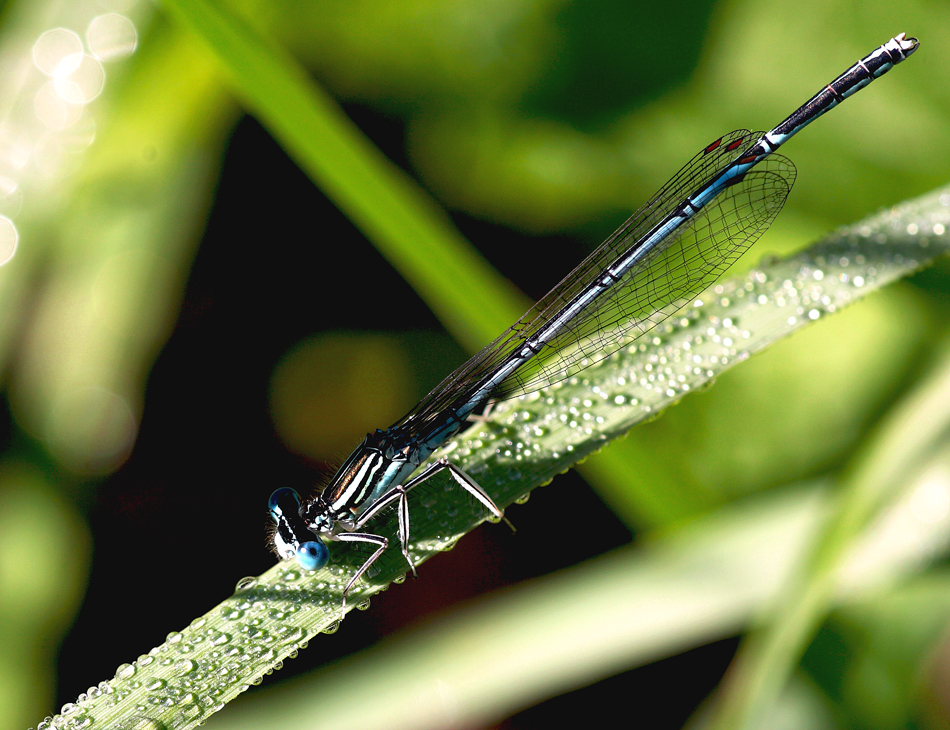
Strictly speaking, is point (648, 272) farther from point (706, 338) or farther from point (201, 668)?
point (201, 668)

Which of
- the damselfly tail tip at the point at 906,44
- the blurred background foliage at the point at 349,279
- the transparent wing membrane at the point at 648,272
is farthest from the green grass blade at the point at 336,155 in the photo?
the damselfly tail tip at the point at 906,44

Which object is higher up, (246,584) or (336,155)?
(336,155)

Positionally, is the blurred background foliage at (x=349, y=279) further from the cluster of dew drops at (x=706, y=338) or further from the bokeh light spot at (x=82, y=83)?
the cluster of dew drops at (x=706, y=338)

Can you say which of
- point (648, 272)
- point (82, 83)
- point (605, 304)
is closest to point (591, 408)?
point (605, 304)

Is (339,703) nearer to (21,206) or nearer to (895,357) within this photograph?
(21,206)

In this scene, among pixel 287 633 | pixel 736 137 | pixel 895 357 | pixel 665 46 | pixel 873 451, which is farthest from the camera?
pixel 665 46

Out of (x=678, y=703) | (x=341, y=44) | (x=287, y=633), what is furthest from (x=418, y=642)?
(x=341, y=44)

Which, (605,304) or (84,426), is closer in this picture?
(605,304)
